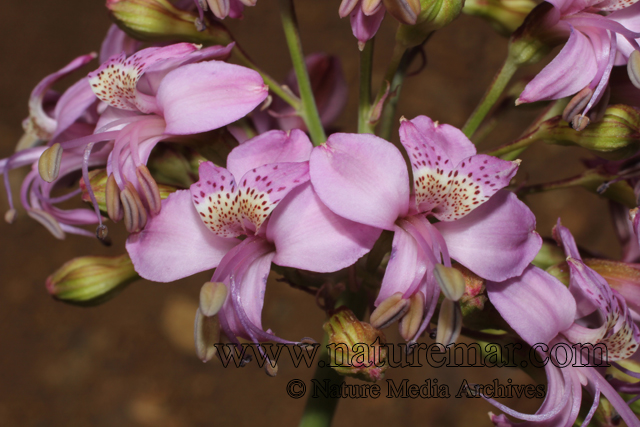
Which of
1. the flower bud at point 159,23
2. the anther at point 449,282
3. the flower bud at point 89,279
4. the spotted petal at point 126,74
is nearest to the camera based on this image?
the anther at point 449,282

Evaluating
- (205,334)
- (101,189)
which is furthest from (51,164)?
(205,334)

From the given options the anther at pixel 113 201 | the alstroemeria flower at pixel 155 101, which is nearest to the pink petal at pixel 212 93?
the alstroemeria flower at pixel 155 101

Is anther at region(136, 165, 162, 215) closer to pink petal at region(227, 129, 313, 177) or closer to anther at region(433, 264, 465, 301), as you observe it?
pink petal at region(227, 129, 313, 177)

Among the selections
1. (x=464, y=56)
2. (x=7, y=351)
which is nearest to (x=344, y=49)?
(x=464, y=56)

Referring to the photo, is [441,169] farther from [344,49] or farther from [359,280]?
[344,49]

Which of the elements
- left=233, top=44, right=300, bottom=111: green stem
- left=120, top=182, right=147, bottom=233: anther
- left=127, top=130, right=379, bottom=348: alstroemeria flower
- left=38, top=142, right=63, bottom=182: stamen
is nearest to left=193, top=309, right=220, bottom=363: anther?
left=127, top=130, right=379, bottom=348: alstroemeria flower

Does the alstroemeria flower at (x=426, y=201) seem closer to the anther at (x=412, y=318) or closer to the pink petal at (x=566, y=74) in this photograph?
the anther at (x=412, y=318)

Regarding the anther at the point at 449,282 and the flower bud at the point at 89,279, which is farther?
the flower bud at the point at 89,279
